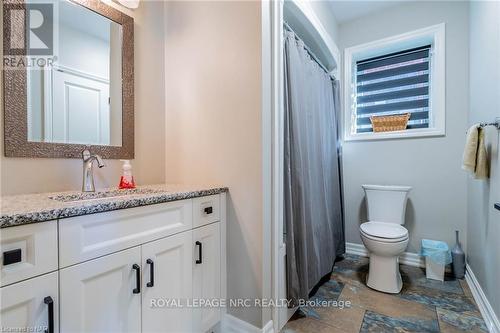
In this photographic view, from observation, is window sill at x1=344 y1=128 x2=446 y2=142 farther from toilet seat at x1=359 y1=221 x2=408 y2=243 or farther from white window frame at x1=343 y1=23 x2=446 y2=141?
toilet seat at x1=359 y1=221 x2=408 y2=243

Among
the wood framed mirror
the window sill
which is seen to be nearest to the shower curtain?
the window sill

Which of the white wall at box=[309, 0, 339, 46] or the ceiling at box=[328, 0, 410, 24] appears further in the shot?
the ceiling at box=[328, 0, 410, 24]

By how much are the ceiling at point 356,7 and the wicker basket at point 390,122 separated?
3.54ft

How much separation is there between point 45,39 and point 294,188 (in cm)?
154

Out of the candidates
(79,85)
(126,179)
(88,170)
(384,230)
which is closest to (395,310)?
(384,230)

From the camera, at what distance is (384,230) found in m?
1.89

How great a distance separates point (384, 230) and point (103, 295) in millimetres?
1904

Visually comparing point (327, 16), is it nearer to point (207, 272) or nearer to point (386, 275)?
point (386, 275)

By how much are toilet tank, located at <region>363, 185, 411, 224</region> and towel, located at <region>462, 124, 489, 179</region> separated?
1.96 ft

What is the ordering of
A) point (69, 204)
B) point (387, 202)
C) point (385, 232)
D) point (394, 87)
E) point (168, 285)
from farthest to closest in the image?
point (394, 87) < point (387, 202) < point (385, 232) < point (168, 285) < point (69, 204)

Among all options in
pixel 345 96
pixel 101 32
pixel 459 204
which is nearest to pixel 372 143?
pixel 345 96

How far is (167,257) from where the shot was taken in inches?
42.3

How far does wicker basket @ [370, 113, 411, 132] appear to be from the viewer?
2.31 meters

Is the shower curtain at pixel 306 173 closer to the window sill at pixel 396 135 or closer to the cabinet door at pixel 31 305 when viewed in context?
the window sill at pixel 396 135
